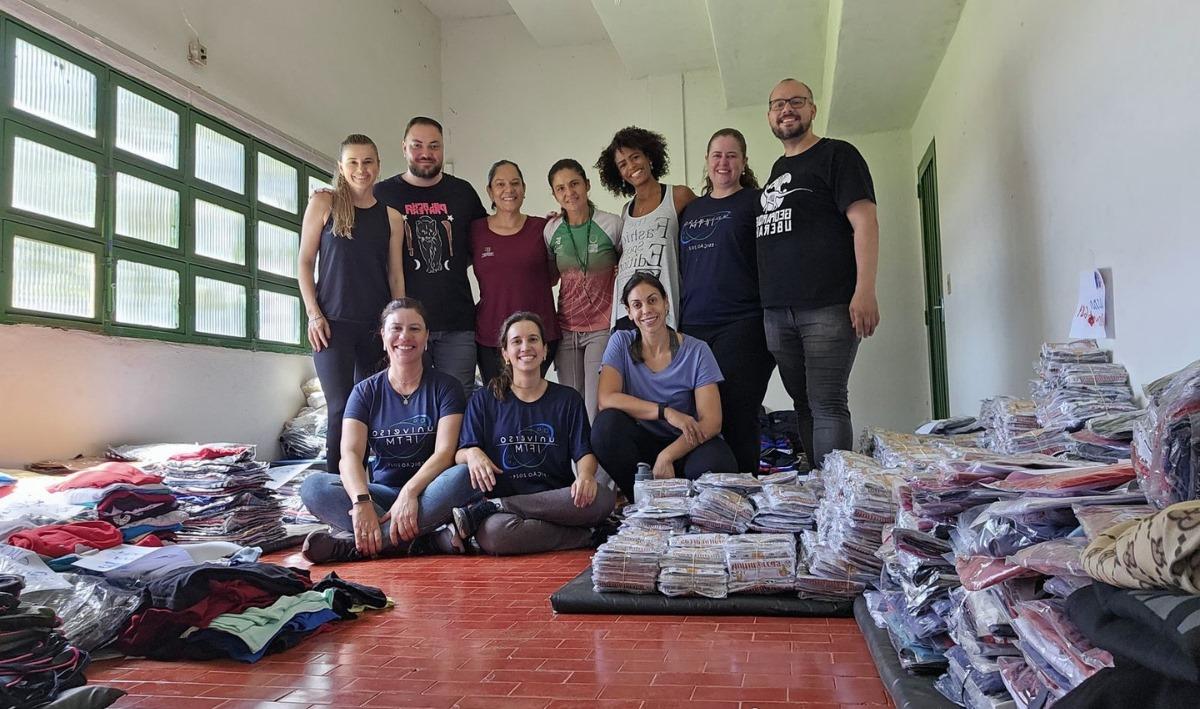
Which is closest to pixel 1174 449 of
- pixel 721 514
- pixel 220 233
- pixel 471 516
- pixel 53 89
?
pixel 721 514

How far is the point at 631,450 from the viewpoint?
3.25 m

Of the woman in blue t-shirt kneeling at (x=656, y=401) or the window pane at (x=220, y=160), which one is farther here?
the window pane at (x=220, y=160)

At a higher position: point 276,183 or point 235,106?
point 235,106

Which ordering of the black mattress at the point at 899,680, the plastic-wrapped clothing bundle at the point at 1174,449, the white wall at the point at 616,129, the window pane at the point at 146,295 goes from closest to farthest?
the plastic-wrapped clothing bundle at the point at 1174,449
the black mattress at the point at 899,680
the window pane at the point at 146,295
the white wall at the point at 616,129

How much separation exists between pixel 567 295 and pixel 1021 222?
192 centimetres

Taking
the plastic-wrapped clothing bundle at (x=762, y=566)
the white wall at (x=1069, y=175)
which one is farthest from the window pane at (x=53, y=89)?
the white wall at (x=1069, y=175)

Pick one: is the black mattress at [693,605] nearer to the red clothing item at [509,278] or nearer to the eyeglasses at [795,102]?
the red clothing item at [509,278]

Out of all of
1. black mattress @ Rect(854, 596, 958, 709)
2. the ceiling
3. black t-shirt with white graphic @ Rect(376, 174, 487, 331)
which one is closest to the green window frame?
black t-shirt with white graphic @ Rect(376, 174, 487, 331)

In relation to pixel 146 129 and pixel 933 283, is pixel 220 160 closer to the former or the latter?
pixel 146 129

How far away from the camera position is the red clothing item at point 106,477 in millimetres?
3252

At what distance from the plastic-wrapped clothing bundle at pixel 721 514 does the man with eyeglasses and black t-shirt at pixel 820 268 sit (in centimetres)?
66

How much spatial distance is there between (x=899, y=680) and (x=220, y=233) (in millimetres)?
4894

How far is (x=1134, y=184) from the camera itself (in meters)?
2.26

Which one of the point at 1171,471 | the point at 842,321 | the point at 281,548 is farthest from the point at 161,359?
the point at 1171,471
